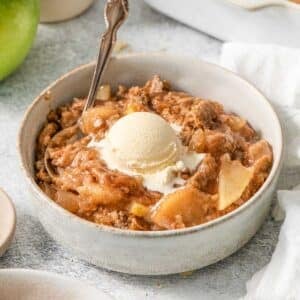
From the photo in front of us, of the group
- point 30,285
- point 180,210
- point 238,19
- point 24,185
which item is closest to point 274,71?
point 238,19

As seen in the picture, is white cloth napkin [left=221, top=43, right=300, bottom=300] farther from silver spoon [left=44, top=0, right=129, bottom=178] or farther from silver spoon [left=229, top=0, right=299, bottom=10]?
silver spoon [left=44, top=0, right=129, bottom=178]

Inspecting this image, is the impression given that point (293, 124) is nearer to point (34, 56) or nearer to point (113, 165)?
point (113, 165)

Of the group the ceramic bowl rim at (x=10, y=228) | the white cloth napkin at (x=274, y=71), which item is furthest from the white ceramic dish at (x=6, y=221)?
the white cloth napkin at (x=274, y=71)

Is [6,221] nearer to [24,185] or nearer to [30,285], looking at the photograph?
[24,185]

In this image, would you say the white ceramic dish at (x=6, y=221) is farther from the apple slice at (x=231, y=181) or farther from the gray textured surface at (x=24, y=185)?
the apple slice at (x=231, y=181)

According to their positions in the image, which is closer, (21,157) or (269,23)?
(21,157)

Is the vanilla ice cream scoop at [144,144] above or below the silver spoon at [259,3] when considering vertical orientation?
below

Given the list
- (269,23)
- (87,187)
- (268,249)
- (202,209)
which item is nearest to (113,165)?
(87,187)
